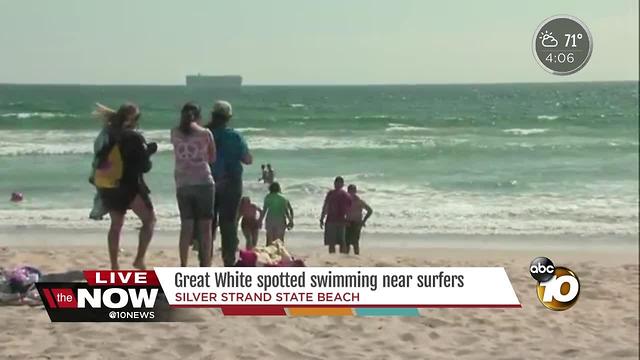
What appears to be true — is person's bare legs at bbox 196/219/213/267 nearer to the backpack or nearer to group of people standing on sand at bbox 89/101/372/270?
group of people standing on sand at bbox 89/101/372/270

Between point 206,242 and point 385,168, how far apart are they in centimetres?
707

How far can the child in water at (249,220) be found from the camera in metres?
4.65

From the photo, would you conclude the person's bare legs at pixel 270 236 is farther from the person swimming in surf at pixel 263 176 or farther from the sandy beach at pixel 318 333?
the person swimming in surf at pixel 263 176

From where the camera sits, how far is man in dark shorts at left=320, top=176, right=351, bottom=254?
5.50 m

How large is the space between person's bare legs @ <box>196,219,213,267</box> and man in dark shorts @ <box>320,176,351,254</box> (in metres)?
1.23

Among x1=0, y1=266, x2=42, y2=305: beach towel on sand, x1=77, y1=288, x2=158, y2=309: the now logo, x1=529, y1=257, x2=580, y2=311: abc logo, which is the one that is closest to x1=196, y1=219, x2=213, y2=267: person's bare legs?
x1=77, y1=288, x2=158, y2=309: the now logo

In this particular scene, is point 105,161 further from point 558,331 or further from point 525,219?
point 525,219

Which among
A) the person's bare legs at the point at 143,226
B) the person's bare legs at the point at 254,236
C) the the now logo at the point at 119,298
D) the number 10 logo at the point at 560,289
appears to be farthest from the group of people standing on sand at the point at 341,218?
the the now logo at the point at 119,298

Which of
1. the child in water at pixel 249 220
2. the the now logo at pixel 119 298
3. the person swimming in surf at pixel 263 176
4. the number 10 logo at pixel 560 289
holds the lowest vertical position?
the the now logo at pixel 119 298

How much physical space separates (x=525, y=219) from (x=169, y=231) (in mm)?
4968

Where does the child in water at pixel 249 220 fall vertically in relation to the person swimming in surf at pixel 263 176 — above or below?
below

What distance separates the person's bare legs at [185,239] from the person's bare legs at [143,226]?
0.62 ft

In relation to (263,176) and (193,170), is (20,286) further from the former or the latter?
(263,176)

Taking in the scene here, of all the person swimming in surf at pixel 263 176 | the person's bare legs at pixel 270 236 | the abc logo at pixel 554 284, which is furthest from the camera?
the person swimming in surf at pixel 263 176
